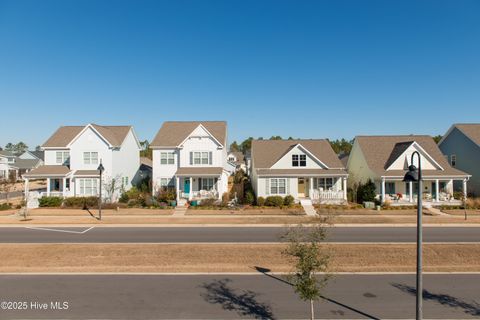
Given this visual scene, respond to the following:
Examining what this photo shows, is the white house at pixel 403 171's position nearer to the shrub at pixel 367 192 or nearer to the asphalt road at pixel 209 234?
the shrub at pixel 367 192

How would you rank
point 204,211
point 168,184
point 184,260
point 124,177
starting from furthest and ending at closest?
point 124,177, point 168,184, point 204,211, point 184,260

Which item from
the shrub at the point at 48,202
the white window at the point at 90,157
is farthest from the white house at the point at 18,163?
the white window at the point at 90,157

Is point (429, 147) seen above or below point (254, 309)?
above

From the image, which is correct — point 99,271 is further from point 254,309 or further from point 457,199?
point 457,199

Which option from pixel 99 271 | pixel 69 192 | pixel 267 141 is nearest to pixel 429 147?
pixel 267 141

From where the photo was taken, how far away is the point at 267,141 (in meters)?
A: 39.9

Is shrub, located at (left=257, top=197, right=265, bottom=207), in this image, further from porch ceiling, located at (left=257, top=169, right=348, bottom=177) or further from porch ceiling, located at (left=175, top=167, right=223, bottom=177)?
porch ceiling, located at (left=175, top=167, right=223, bottom=177)

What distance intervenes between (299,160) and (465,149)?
74.4 ft

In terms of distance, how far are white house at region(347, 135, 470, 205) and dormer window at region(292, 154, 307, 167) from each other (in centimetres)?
804

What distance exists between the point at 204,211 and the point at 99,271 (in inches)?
631

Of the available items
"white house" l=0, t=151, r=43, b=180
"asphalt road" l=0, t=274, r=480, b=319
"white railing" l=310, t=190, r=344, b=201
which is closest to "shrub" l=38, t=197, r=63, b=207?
"asphalt road" l=0, t=274, r=480, b=319

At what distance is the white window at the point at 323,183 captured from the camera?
112 ft

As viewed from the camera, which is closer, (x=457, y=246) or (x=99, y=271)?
(x=99, y=271)

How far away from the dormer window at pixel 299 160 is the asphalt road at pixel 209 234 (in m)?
13.0
